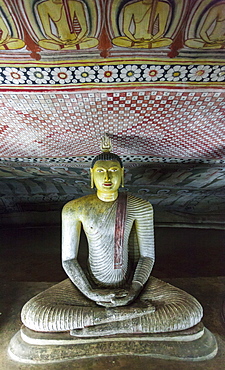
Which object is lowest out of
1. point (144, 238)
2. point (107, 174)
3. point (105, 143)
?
point (144, 238)

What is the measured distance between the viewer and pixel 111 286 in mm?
2680

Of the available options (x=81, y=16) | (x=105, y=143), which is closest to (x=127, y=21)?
(x=81, y=16)

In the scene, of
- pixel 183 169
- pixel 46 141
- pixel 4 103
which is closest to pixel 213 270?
pixel 183 169

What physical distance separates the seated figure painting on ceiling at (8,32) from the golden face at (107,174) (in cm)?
128

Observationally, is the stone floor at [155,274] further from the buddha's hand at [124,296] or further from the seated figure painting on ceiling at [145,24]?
the seated figure painting on ceiling at [145,24]

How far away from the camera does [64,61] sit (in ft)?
5.70

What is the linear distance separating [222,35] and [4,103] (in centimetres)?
172

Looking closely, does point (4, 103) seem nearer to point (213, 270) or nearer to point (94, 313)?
point (94, 313)

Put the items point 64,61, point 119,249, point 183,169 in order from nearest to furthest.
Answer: point 64,61
point 119,249
point 183,169

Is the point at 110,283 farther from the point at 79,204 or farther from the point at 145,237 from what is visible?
the point at 79,204

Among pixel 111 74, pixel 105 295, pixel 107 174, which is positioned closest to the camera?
pixel 111 74

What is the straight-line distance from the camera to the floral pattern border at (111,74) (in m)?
1.81

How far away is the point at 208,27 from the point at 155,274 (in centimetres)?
324

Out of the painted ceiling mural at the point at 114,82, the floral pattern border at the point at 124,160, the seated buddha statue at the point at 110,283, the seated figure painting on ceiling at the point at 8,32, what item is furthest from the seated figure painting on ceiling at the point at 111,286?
the seated figure painting on ceiling at the point at 8,32
